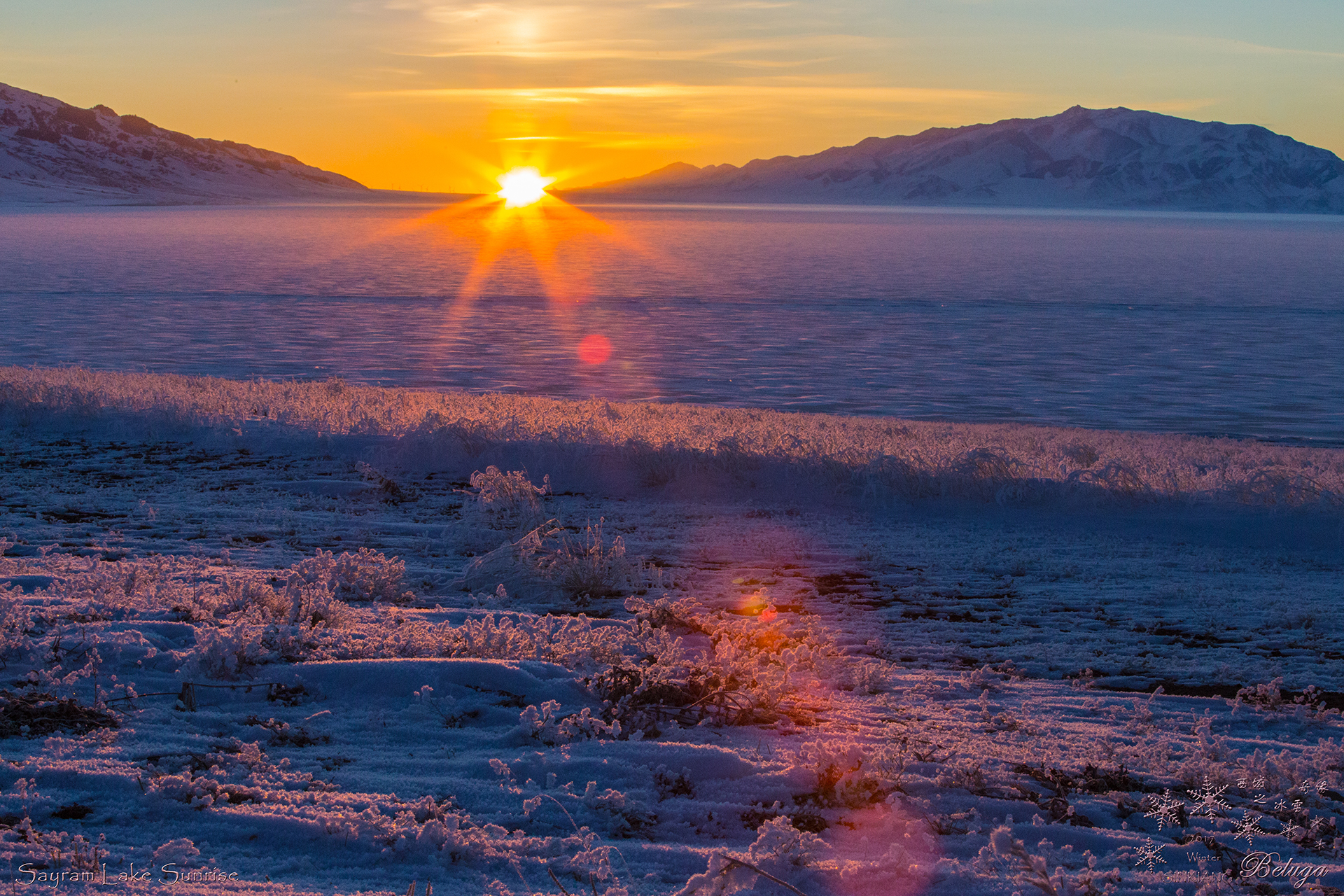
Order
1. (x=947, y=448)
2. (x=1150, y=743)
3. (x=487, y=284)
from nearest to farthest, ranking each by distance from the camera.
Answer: (x=1150, y=743) → (x=947, y=448) → (x=487, y=284)

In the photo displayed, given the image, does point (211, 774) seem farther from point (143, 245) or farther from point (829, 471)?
point (143, 245)

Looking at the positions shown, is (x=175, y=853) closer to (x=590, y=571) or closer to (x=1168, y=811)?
(x=1168, y=811)

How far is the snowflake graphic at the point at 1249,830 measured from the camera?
3457mm

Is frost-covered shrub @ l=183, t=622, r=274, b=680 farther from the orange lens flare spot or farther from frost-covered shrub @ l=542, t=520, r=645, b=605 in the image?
the orange lens flare spot

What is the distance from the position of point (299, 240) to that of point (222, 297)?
42.0 meters

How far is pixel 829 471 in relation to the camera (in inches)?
366

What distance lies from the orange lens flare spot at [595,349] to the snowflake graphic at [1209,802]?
19267mm

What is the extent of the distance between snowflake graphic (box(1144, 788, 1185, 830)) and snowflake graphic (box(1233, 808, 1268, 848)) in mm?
170

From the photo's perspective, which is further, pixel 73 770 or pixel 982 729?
pixel 982 729

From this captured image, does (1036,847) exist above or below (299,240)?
below

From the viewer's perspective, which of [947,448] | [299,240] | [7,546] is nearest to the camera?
[7,546]

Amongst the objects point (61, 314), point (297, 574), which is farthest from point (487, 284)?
point (297, 574)

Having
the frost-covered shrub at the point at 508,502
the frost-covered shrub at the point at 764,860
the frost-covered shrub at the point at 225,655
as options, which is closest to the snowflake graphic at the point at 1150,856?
the frost-covered shrub at the point at 764,860

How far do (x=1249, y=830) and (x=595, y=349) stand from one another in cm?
2175
